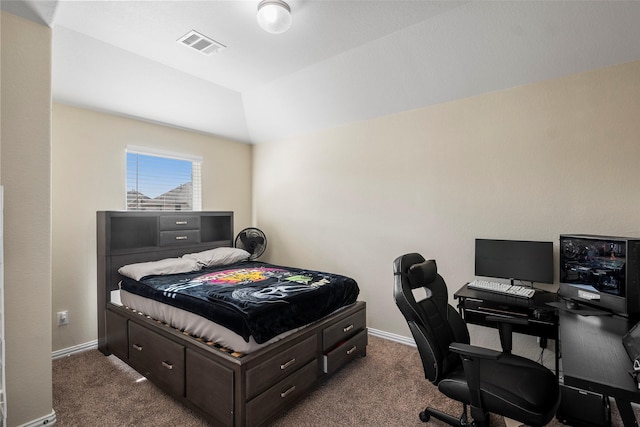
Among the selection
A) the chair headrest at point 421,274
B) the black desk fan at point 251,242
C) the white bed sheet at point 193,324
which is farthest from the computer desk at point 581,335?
the black desk fan at point 251,242

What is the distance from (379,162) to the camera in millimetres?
3523

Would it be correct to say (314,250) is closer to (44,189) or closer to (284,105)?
(284,105)

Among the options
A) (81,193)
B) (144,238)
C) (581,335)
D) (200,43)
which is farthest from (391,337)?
(81,193)

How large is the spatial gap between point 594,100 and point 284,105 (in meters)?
2.93

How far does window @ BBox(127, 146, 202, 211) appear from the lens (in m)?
3.54

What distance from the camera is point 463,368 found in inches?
67.5

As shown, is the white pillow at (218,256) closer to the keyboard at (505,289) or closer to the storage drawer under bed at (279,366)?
the storage drawer under bed at (279,366)

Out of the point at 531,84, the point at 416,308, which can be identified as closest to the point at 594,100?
the point at 531,84

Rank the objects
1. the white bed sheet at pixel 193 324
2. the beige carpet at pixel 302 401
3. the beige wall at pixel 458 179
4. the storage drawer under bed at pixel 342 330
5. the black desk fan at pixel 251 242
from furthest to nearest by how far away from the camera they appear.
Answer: the black desk fan at pixel 251 242 → the storage drawer under bed at pixel 342 330 → the beige wall at pixel 458 179 → the beige carpet at pixel 302 401 → the white bed sheet at pixel 193 324

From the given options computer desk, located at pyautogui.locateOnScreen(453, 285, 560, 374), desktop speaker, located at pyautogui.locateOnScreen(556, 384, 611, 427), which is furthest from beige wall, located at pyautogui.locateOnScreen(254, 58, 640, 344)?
desktop speaker, located at pyautogui.locateOnScreen(556, 384, 611, 427)

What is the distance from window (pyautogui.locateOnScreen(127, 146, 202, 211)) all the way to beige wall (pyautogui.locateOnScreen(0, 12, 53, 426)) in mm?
1546

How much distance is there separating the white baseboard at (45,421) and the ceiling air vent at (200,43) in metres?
2.86

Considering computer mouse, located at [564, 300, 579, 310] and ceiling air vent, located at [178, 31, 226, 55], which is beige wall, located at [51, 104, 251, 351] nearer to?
ceiling air vent, located at [178, 31, 226, 55]

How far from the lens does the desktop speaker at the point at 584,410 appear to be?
6.38 feet
